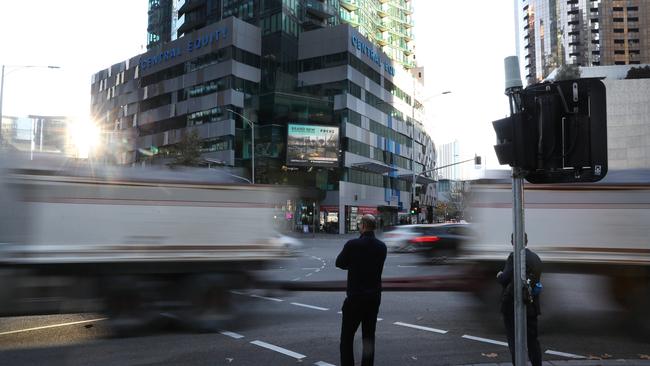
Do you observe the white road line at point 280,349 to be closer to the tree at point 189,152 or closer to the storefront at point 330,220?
the tree at point 189,152

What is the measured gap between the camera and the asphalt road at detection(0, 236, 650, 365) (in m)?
6.58

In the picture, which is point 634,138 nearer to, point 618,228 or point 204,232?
point 618,228

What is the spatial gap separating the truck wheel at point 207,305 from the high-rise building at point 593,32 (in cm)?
14489

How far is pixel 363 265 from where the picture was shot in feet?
17.5

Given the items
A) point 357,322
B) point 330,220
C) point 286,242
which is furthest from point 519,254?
point 330,220

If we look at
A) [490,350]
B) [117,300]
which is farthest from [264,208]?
[490,350]

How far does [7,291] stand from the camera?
7121 millimetres

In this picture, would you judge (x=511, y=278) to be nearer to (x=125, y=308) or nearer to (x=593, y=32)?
(x=125, y=308)

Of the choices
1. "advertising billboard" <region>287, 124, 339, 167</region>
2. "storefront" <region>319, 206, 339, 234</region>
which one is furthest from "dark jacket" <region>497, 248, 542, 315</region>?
"storefront" <region>319, 206, 339, 234</region>

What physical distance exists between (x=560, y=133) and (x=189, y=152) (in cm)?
4568

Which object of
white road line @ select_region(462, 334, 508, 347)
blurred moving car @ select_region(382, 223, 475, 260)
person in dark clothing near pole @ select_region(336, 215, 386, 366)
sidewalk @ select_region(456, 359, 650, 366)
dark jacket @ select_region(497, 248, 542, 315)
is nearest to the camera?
person in dark clothing near pole @ select_region(336, 215, 386, 366)

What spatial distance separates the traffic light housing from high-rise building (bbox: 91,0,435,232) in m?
46.4

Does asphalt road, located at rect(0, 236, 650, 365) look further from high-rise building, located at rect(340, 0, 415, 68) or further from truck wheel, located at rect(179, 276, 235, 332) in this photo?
high-rise building, located at rect(340, 0, 415, 68)

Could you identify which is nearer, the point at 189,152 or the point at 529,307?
the point at 529,307
